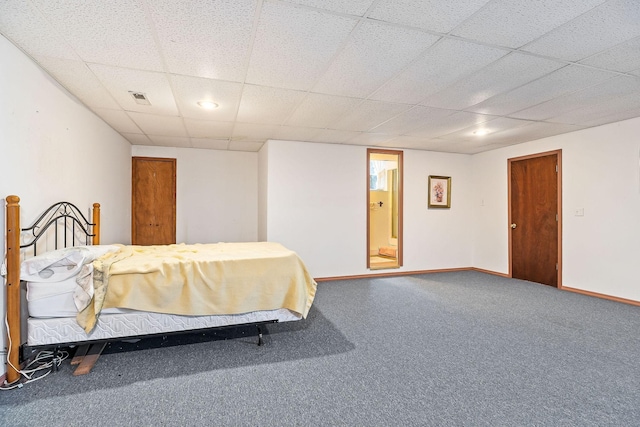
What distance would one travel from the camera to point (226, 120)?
149 inches

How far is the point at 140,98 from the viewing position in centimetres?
302

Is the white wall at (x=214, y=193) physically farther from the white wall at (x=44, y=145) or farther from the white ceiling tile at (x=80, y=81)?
the white ceiling tile at (x=80, y=81)

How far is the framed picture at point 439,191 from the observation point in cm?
570

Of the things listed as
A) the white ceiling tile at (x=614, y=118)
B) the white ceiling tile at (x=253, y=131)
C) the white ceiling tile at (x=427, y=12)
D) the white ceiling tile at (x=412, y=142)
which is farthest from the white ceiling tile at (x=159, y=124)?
the white ceiling tile at (x=614, y=118)

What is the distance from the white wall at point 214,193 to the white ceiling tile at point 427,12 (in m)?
4.31

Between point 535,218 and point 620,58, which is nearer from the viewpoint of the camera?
point 620,58

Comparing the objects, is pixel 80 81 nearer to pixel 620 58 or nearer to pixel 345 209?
pixel 345 209

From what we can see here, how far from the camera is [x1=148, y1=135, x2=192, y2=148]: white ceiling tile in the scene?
465 centimetres

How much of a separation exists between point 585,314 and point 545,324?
72 cm

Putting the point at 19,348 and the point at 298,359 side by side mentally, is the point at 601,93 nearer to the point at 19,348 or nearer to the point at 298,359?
the point at 298,359

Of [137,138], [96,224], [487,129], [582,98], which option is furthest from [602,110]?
[137,138]

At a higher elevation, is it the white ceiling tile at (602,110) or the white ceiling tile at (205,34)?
the white ceiling tile at (205,34)

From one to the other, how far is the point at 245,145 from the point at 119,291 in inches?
136

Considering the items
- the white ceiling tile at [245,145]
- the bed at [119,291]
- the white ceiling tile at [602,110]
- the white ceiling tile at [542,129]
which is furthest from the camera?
the white ceiling tile at [245,145]
